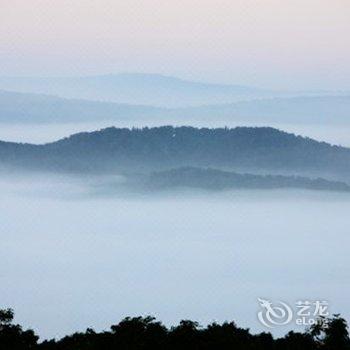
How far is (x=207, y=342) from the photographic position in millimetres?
40438

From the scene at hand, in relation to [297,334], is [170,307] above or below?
above

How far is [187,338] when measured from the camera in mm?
40719

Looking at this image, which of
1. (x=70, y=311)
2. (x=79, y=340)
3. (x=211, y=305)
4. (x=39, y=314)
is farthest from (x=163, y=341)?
(x=211, y=305)

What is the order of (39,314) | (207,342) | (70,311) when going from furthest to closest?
(70,311) → (39,314) → (207,342)

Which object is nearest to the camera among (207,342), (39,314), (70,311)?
(207,342)

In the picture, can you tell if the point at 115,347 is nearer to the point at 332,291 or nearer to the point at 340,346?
the point at 340,346

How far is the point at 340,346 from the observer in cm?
4047

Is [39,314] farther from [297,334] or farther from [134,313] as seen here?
[297,334]

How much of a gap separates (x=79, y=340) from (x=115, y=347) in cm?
394

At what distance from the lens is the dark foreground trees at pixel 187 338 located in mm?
40562

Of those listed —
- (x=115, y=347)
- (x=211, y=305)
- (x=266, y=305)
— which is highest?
(x=211, y=305)

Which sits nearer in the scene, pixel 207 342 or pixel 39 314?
pixel 207 342

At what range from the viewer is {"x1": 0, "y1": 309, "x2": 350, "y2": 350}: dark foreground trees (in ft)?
133

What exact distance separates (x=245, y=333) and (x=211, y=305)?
150466 mm
